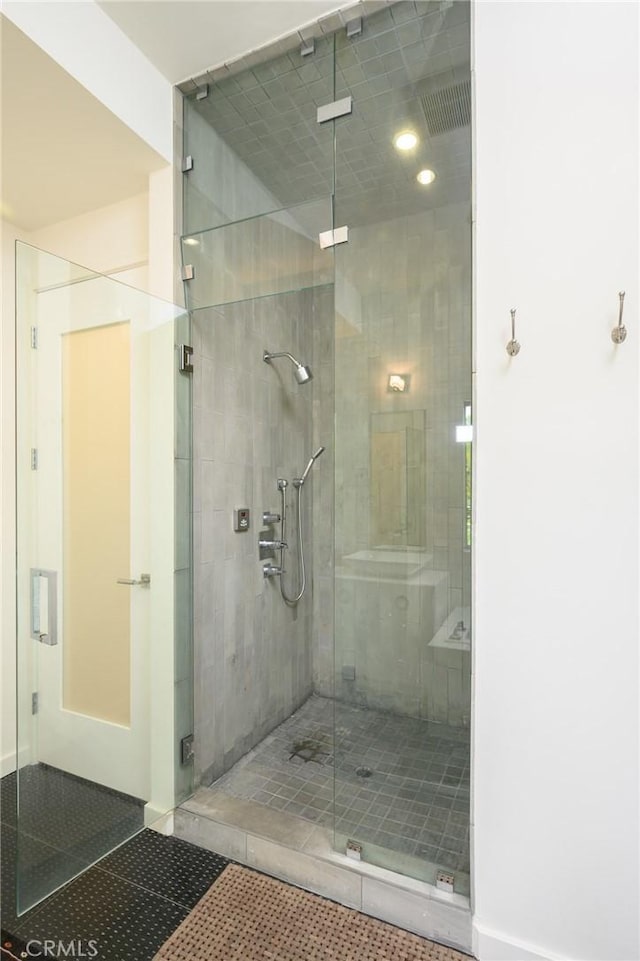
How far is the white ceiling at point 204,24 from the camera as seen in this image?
1.70m

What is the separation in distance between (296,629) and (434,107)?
2443 millimetres

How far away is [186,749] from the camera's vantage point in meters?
1.99

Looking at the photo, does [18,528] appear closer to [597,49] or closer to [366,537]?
[366,537]

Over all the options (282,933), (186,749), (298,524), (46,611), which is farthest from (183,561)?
(282,933)

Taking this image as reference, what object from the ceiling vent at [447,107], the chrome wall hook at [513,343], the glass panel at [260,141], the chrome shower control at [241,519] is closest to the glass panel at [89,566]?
the chrome shower control at [241,519]

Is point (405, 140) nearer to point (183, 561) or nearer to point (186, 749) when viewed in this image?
point (183, 561)

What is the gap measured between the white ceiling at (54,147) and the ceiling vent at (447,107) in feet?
3.51

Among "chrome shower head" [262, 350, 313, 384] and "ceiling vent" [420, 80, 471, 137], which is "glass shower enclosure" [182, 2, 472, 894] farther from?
"chrome shower head" [262, 350, 313, 384]

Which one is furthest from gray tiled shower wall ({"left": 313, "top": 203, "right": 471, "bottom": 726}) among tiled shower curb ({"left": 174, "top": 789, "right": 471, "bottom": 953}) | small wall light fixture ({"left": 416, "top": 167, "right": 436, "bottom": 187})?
tiled shower curb ({"left": 174, "top": 789, "right": 471, "bottom": 953})

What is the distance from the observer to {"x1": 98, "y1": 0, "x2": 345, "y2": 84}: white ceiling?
1695mm

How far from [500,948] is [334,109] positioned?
2.74 meters

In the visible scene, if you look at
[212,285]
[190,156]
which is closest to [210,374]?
[212,285]

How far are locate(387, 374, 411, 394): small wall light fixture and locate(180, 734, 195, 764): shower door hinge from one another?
1.61 m

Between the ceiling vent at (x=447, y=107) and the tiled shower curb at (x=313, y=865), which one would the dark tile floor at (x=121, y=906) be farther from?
the ceiling vent at (x=447, y=107)
